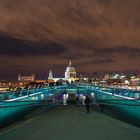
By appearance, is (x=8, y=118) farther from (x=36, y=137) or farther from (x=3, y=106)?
(x=36, y=137)

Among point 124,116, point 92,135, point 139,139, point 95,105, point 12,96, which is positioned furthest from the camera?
point 95,105

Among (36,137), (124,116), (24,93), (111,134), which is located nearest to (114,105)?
(124,116)

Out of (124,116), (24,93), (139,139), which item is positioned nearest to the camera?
(139,139)

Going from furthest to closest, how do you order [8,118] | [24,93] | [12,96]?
1. [24,93]
2. [12,96]
3. [8,118]

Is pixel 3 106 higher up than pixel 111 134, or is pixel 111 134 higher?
pixel 3 106

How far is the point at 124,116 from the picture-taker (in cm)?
2100

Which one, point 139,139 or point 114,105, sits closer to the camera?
point 139,139

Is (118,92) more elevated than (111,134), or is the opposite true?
(118,92)

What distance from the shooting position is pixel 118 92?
28.9m

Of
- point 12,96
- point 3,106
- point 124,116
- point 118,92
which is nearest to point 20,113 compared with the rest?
point 12,96

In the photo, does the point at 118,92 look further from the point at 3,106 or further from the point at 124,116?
the point at 3,106

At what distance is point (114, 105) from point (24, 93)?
8419mm

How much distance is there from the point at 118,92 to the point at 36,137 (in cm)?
1676

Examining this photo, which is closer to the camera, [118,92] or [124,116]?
[124,116]
